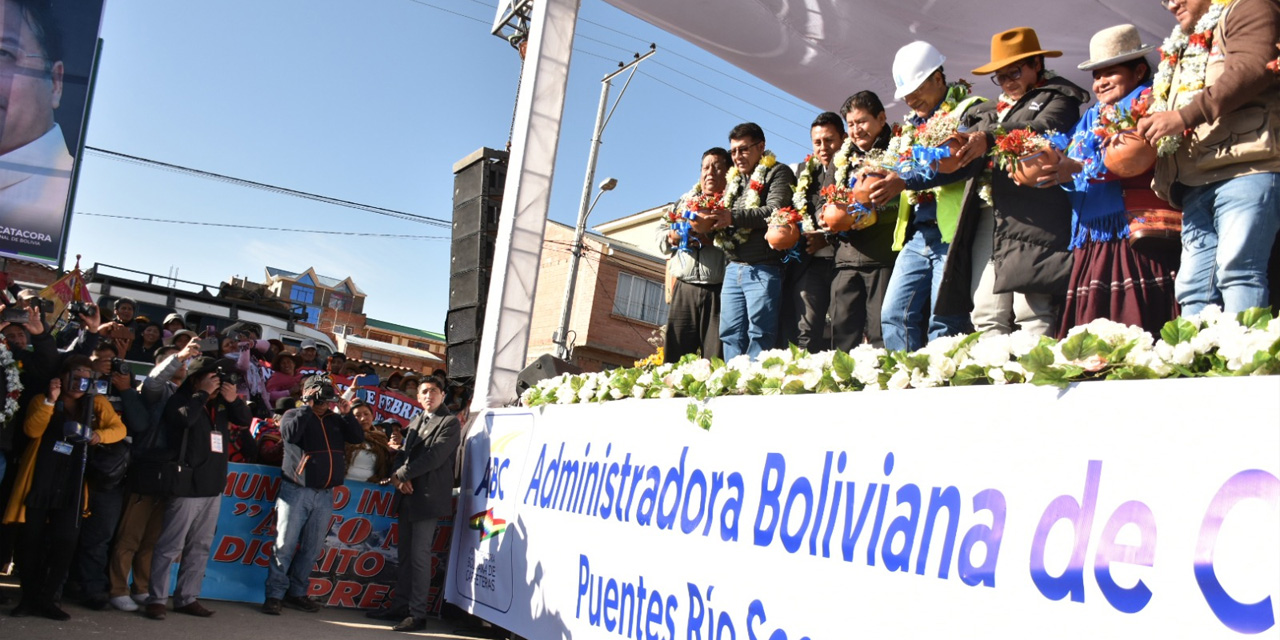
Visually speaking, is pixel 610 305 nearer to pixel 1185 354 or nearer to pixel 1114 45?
pixel 1114 45

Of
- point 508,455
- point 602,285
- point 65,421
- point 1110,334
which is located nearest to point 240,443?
point 65,421

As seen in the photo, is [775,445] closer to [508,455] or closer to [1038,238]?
[1038,238]

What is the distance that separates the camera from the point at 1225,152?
3.35 meters

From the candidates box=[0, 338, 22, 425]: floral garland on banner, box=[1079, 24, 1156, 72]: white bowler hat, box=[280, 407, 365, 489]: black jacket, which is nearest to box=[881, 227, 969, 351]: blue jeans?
box=[1079, 24, 1156, 72]: white bowler hat

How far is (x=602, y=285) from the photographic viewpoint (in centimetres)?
3111

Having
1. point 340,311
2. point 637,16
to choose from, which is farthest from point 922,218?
point 340,311

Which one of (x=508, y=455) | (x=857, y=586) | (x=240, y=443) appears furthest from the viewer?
(x=240, y=443)

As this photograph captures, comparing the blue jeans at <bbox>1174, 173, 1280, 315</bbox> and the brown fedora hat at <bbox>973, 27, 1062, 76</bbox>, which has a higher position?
the brown fedora hat at <bbox>973, 27, 1062, 76</bbox>

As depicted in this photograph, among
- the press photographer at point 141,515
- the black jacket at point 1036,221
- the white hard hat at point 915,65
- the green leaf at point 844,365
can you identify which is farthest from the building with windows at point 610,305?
the green leaf at point 844,365

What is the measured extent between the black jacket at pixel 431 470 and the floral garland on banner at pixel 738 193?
8.13 feet

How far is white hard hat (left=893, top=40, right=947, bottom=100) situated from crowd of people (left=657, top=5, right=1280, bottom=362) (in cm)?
1

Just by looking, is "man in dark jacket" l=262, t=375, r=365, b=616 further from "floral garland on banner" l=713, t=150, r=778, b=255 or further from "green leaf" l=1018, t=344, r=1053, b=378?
"green leaf" l=1018, t=344, r=1053, b=378

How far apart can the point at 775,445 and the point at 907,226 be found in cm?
175

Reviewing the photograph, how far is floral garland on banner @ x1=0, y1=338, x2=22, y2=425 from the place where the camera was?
18.9ft
